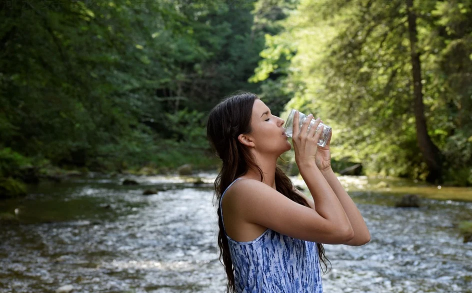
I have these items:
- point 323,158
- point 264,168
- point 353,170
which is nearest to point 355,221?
point 323,158

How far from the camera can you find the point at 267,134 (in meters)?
2.36

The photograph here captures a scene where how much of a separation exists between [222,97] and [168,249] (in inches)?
192

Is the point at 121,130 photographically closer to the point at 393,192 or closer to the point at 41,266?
the point at 41,266

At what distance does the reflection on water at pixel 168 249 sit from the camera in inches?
260

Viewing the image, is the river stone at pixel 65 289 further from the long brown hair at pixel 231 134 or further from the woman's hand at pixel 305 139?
the woman's hand at pixel 305 139

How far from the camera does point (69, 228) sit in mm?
10344

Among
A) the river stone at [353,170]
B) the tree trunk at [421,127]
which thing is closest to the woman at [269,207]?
the tree trunk at [421,127]

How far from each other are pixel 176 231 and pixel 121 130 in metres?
3.10

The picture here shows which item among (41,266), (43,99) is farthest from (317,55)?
(41,266)

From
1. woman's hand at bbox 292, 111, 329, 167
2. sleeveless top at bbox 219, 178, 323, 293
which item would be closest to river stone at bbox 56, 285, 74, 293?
sleeveless top at bbox 219, 178, 323, 293

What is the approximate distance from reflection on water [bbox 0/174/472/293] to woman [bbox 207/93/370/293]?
4126 millimetres

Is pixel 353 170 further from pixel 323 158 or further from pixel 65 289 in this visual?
pixel 323 158

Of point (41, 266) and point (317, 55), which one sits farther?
point (317, 55)

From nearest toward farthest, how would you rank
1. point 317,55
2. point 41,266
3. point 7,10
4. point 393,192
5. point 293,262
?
point 293,262
point 41,266
point 7,10
point 393,192
point 317,55
